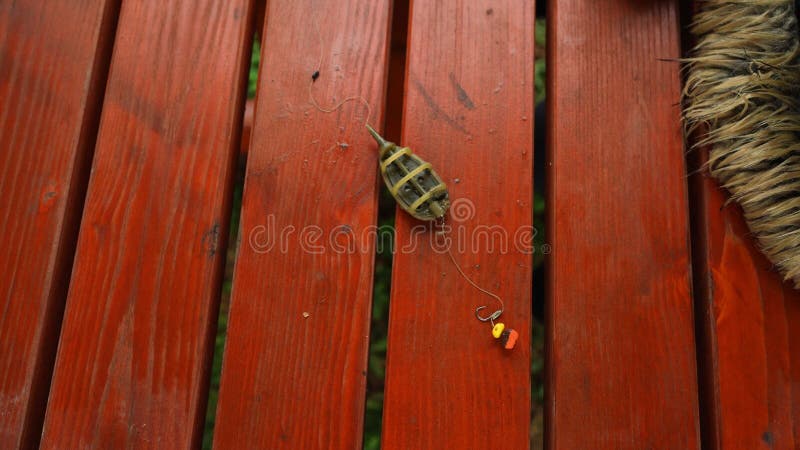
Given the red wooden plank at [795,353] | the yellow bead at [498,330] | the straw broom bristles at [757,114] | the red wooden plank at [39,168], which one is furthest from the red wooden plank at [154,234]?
the red wooden plank at [795,353]

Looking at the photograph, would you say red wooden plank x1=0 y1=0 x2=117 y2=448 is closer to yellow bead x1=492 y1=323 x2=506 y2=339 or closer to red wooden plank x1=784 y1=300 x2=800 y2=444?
yellow bead x1=492 y1=323 x2=506 y2=339

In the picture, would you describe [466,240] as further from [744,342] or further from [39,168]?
[39,168]

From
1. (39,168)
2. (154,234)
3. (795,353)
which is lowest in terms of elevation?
(795,353)

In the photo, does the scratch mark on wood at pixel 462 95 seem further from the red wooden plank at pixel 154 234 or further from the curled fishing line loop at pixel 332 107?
the red wooden plank at pixel 154 234

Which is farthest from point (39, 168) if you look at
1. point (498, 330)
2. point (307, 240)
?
point (498, 330)

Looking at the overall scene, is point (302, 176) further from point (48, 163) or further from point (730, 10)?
point (730, 10)

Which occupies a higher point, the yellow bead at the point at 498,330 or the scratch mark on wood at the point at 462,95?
the scratch mark on wood at the point at 462,95
